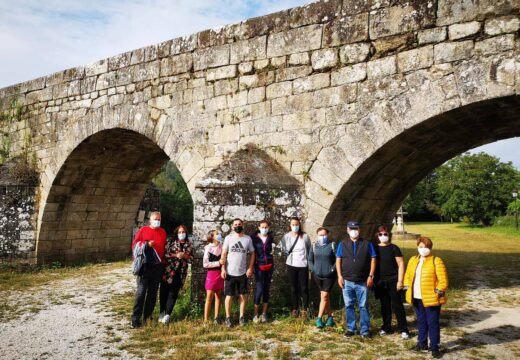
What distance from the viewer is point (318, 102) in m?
5.84

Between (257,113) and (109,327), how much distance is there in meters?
3.69

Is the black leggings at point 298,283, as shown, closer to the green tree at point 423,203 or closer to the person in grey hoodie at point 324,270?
the person in grey hoodie at point 324,270

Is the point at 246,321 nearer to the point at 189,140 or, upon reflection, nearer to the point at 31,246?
the point at 189,140

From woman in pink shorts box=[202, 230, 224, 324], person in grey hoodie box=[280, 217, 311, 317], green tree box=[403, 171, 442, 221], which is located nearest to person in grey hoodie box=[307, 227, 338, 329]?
person in grey hoodie box=[280, 217, 311, 317]

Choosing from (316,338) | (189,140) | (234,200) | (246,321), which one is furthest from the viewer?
(189,140)

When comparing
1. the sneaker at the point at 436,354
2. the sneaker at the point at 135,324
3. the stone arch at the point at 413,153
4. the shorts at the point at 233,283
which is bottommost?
the sneaker at the point at 135,324

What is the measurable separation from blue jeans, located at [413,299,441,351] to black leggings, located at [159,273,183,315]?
2.91 meters

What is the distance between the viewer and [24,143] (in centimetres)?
1027

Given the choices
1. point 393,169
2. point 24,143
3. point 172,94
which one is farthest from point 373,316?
point 24,143

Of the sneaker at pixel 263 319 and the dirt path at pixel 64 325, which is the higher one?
the sneaker at pixel 263 319

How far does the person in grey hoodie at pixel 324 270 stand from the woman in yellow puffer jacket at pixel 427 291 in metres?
0.93

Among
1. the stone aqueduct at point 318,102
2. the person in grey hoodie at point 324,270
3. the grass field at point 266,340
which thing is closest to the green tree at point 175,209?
the stone aqueduct at point 318,102

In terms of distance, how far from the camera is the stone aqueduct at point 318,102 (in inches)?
189

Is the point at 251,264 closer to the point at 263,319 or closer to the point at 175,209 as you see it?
Result: the point at 263,319
